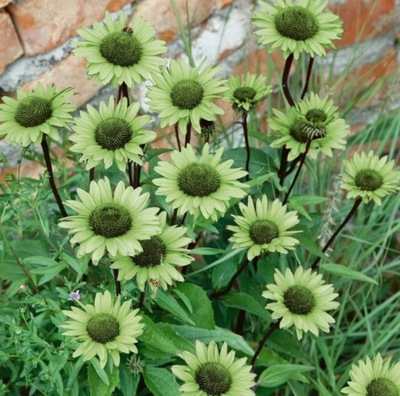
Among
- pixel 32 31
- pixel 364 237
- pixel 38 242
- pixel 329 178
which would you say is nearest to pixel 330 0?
pixel 329 178

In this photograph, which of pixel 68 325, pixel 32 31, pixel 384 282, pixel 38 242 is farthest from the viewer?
pixel 384 282

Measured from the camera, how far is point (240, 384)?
0.86 metres

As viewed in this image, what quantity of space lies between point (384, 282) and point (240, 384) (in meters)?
0.81

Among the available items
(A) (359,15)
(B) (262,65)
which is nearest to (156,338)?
(B) (262,65)

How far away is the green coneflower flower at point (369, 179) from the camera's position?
1066mm

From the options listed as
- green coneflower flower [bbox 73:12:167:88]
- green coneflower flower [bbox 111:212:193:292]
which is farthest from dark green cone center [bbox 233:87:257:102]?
green coneflower flower [bbox 111:212:193:292]

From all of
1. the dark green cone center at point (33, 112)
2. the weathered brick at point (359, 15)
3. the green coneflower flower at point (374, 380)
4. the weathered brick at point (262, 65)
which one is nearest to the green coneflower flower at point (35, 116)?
Answer: the dark green cone center at point (33, 112)

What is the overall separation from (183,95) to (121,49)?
0.30ft

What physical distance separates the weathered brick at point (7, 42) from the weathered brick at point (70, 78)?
0.05 metres

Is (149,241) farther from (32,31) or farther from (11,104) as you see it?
(32,31)

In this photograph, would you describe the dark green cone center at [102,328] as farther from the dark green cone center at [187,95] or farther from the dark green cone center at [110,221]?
the dark green cone center at [187,95]

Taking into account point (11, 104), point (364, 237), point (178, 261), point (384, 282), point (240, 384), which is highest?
point (11, 104)

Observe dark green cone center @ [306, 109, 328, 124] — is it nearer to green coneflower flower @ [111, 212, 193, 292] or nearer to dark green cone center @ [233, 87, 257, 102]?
dark green cone center @ [233, 87, 257, 102]

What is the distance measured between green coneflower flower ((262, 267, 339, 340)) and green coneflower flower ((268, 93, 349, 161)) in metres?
0.16
